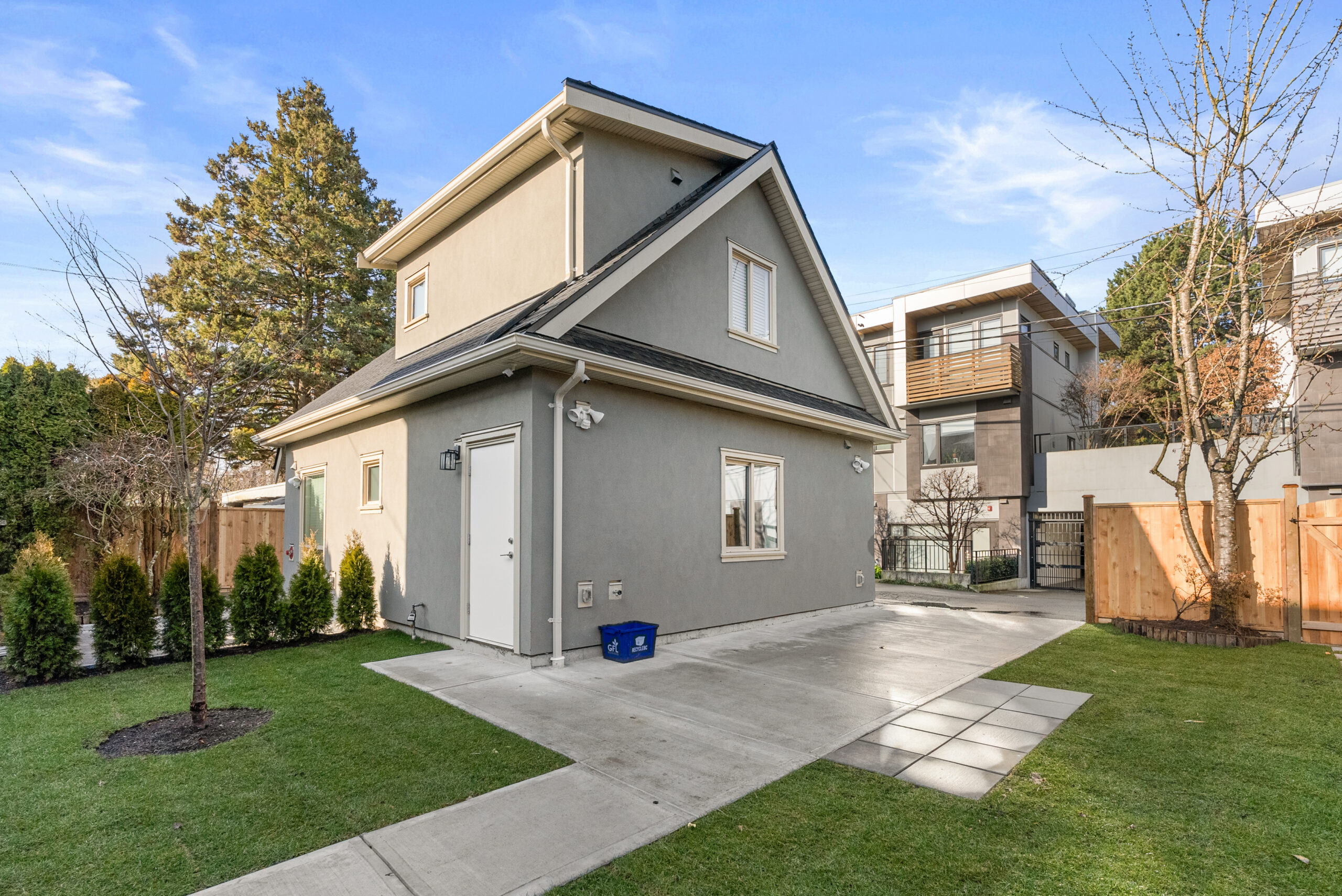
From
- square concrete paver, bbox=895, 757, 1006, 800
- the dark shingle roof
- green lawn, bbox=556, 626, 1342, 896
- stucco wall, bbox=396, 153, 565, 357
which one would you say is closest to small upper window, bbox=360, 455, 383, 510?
the dark shingle roof

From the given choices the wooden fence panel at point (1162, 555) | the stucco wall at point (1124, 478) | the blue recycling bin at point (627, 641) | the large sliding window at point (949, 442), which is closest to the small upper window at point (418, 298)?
the blue recycling bin at point (627, 641)

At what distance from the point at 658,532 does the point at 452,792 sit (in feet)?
14.3

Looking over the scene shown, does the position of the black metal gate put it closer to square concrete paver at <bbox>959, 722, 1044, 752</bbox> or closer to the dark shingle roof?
the dark shingle roof

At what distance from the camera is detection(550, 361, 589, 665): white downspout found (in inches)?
265

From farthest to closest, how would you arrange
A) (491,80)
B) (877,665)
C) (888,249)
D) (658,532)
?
(888,249) → (491,80) → (658,532) → (877,665)

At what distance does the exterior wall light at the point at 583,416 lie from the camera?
6.91 m

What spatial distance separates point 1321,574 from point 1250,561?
0.64 m

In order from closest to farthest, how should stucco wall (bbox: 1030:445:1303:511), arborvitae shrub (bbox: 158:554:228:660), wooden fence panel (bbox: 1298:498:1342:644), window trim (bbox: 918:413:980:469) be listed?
arborvitae shrub (bbox: 158:554:228:660)
wooden fence panel (bbox: 1298:498:1342:644)
stucco wall (bbox: 1030:445:1303:511)
window trim (bbox: 918:413:980:469)

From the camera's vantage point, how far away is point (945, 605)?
41.0 ft

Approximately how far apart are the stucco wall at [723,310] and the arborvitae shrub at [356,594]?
457 cm

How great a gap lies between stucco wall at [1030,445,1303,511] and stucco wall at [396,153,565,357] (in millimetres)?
13124

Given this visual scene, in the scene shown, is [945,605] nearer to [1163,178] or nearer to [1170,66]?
[1163,178]

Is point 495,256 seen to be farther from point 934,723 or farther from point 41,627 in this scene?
point 934,723

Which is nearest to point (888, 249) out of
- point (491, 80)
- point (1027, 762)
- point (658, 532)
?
point (491, 80)
